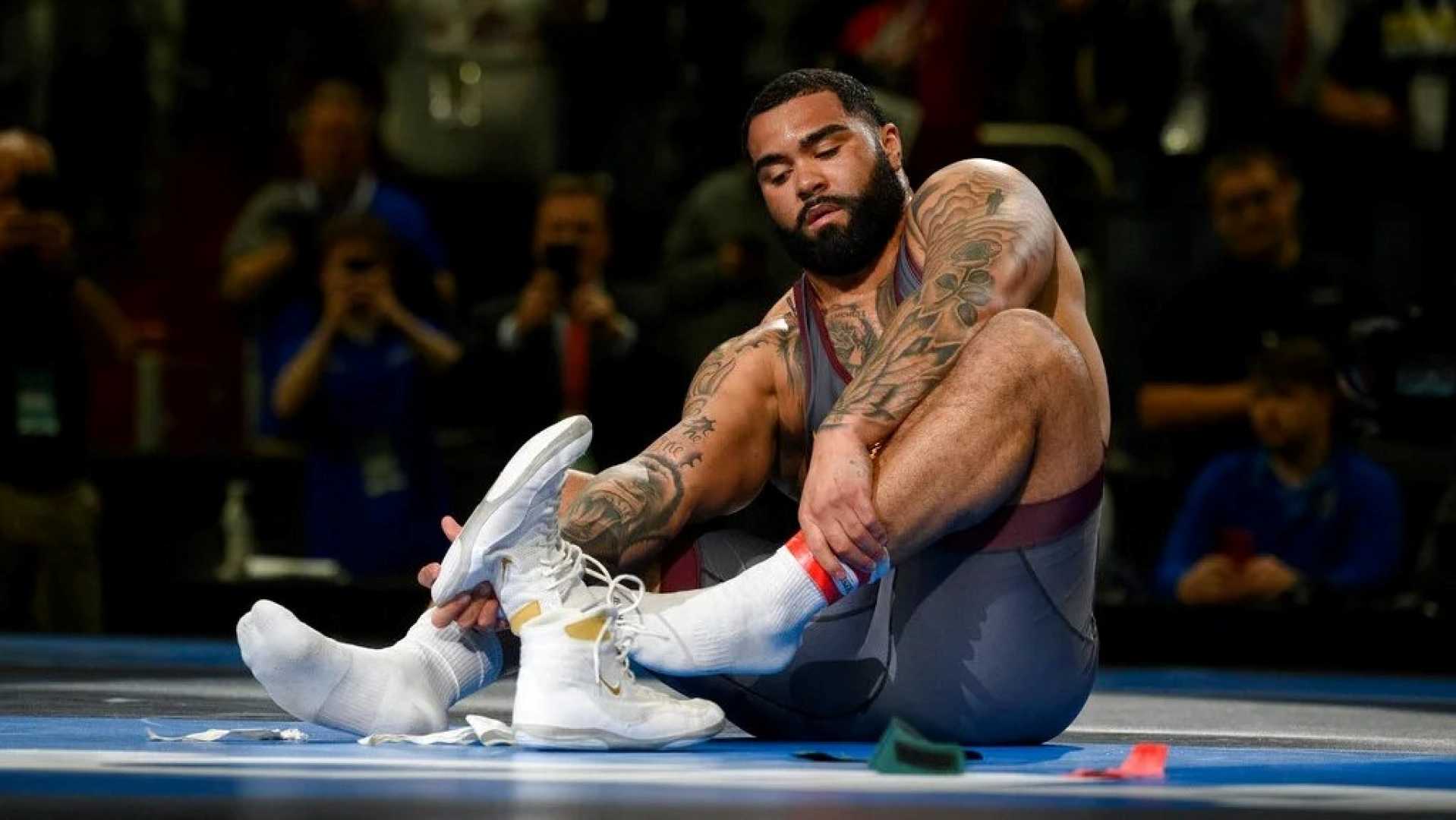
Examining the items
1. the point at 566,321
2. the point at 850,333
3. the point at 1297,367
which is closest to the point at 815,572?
the point at 850,333

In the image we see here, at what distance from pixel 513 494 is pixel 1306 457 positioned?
317 centimetres

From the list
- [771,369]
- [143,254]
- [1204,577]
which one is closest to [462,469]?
[143,254]

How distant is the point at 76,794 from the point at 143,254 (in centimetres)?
476

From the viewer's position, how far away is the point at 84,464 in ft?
18.5

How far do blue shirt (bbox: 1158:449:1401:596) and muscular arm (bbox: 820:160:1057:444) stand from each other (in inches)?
98.9

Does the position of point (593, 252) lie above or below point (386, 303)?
above

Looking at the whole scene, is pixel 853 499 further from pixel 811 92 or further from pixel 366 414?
pixel 366 414

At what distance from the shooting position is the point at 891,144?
304 cm

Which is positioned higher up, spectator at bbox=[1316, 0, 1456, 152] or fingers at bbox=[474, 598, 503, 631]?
spectator at bbox=[1316, 0, 1456, 152]

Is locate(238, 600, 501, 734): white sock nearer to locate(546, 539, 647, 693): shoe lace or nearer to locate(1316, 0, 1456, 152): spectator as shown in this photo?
locate(546, 539, 647, 693): shoe lace

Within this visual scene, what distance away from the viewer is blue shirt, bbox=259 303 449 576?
5516 millimetres

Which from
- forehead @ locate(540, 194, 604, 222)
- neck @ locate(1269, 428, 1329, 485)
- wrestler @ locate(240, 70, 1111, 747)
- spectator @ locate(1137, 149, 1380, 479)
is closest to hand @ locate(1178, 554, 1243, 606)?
neck @ locate(1269, 428, 1329, 485)

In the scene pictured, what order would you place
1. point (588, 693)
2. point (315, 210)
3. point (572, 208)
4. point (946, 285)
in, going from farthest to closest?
point (315, 210) → point (572, 208) → point (946, 285) → point (588, 693)

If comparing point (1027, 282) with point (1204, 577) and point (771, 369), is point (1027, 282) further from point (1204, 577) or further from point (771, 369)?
point (1204, 577)
